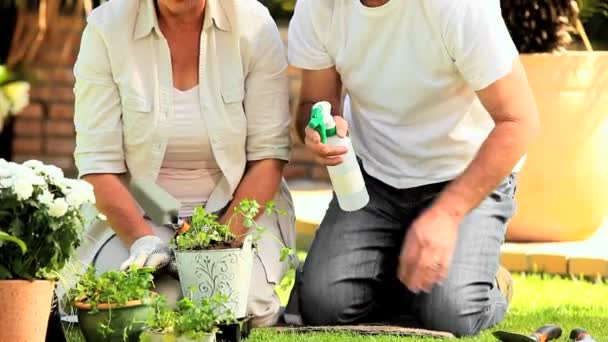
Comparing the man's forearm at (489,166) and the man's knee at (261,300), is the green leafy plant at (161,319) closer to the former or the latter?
the man's knee at (261,300)

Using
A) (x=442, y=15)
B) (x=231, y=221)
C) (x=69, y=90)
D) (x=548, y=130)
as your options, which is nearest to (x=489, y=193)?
(x=442, y=15)

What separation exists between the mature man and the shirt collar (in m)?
0.21

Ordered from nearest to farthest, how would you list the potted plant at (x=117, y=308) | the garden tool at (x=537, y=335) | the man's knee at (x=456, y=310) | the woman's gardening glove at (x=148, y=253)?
the potted plant at (x=117, y=308) < the garden tool at (x=537, y=335) < the woman's gardening glove at (x=148, y=253) < the man's knee at (x=456, y=310)

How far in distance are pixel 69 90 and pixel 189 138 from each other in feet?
11.2

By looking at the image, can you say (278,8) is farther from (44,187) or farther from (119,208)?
(44,187)

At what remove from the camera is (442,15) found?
328cm

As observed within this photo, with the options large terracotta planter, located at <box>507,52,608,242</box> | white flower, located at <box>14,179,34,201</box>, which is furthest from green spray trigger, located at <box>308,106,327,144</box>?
large terracotta planter, located at <box>507,52,608,242</box>

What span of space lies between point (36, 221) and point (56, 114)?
13.6 feet

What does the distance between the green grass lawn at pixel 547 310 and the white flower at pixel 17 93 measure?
3030 mm

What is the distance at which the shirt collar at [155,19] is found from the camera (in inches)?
136

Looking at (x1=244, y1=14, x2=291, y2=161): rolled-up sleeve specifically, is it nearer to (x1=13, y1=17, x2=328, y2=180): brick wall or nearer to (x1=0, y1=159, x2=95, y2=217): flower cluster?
(x1=0, y1=159, x2=95, y2=217): flower cluster

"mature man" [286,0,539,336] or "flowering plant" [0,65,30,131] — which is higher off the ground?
"mature man" [286,0,539,336]

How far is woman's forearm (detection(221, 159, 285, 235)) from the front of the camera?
3467 mm

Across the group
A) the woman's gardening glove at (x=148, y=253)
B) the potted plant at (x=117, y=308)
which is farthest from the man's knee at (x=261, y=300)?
the potted plant at (x=117, y=308)
